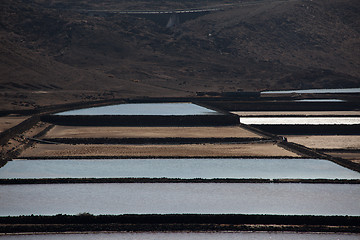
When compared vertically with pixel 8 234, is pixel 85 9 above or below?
above

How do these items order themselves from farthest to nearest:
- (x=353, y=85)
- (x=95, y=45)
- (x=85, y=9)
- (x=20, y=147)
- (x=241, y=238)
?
(x=85, y=9), (x=95, y=45), (x=353, y=85), (x=20, y=147), (x=241, y=238)

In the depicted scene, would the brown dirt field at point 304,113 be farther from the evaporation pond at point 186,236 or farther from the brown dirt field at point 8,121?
the evaporation pond at point 186,236

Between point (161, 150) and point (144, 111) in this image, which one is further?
point (144, 111)

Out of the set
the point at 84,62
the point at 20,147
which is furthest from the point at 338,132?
the point at 84,62

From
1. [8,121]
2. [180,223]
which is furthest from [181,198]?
[8,121]

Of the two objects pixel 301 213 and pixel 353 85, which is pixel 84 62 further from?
pixel 301 213

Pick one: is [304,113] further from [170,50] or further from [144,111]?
[170,50]

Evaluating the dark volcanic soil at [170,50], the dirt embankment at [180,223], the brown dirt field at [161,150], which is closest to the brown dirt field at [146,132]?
the brown dirt field at [161,150]
